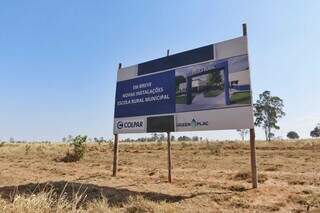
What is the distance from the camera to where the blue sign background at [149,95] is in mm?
13633

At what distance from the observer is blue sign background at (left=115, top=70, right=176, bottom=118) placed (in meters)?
13.6

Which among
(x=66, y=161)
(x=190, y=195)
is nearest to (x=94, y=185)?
(x=190, y=195)

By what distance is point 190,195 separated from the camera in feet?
34.3

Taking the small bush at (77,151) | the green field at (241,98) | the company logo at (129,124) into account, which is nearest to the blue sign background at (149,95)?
the company logo at (129,124)

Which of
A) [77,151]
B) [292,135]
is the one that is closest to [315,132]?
[292,135]

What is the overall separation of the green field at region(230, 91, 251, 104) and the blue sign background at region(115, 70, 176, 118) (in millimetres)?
2636

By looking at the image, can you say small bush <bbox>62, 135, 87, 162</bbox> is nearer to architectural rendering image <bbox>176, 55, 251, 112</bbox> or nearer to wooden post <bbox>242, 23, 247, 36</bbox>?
architectural rendering image <bbox>176, 55, 251, 112</bbox>

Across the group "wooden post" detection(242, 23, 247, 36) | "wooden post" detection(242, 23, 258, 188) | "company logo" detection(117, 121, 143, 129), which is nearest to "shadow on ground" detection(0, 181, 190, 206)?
"wooden post" detection(242, 23, 258, 188)

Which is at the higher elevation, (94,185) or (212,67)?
(212,67)

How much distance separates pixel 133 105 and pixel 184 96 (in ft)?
10.2

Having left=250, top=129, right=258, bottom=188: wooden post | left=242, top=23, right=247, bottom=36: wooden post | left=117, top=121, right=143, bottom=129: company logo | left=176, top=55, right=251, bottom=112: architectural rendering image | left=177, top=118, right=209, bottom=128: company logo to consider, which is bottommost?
left=250, top=129, right=258, bottom=188: wooden post

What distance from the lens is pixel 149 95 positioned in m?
14.5

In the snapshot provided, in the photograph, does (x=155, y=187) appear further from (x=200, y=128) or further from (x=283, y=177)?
(x=283, y=177)

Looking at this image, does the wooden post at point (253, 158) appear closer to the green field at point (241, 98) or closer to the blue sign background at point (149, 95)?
the green field at point (241, 98)
